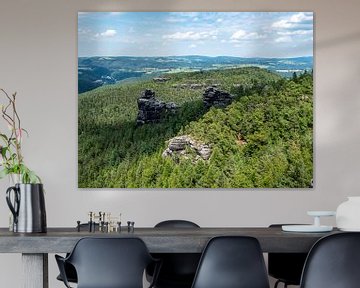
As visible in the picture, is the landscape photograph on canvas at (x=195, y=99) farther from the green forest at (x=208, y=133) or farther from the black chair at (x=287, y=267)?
the black chair at (x=287, y=267)

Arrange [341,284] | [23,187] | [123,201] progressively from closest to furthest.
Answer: [341,284], [23,187], [123,201]

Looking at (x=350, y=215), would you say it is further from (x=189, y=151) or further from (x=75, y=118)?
(x=75, y=118)

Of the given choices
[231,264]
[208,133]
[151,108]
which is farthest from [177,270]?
[151,108]

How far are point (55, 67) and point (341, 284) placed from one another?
3.18 m

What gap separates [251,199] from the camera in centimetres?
607

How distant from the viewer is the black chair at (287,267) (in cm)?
492

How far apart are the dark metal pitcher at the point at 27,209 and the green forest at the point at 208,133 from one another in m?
1.97

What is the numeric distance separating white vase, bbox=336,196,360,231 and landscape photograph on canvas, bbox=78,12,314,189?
1904 millimetres

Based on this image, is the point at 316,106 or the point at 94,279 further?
the point at 316,106

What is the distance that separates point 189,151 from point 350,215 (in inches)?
85.2

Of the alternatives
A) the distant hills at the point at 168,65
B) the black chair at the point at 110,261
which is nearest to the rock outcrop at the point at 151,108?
the distant hills at the point at 168,65

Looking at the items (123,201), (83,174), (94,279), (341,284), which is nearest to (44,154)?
(83,174)

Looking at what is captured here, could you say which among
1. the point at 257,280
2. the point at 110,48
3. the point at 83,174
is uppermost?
the point at 110,48

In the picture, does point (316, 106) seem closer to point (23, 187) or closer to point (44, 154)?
point (44, 154)
